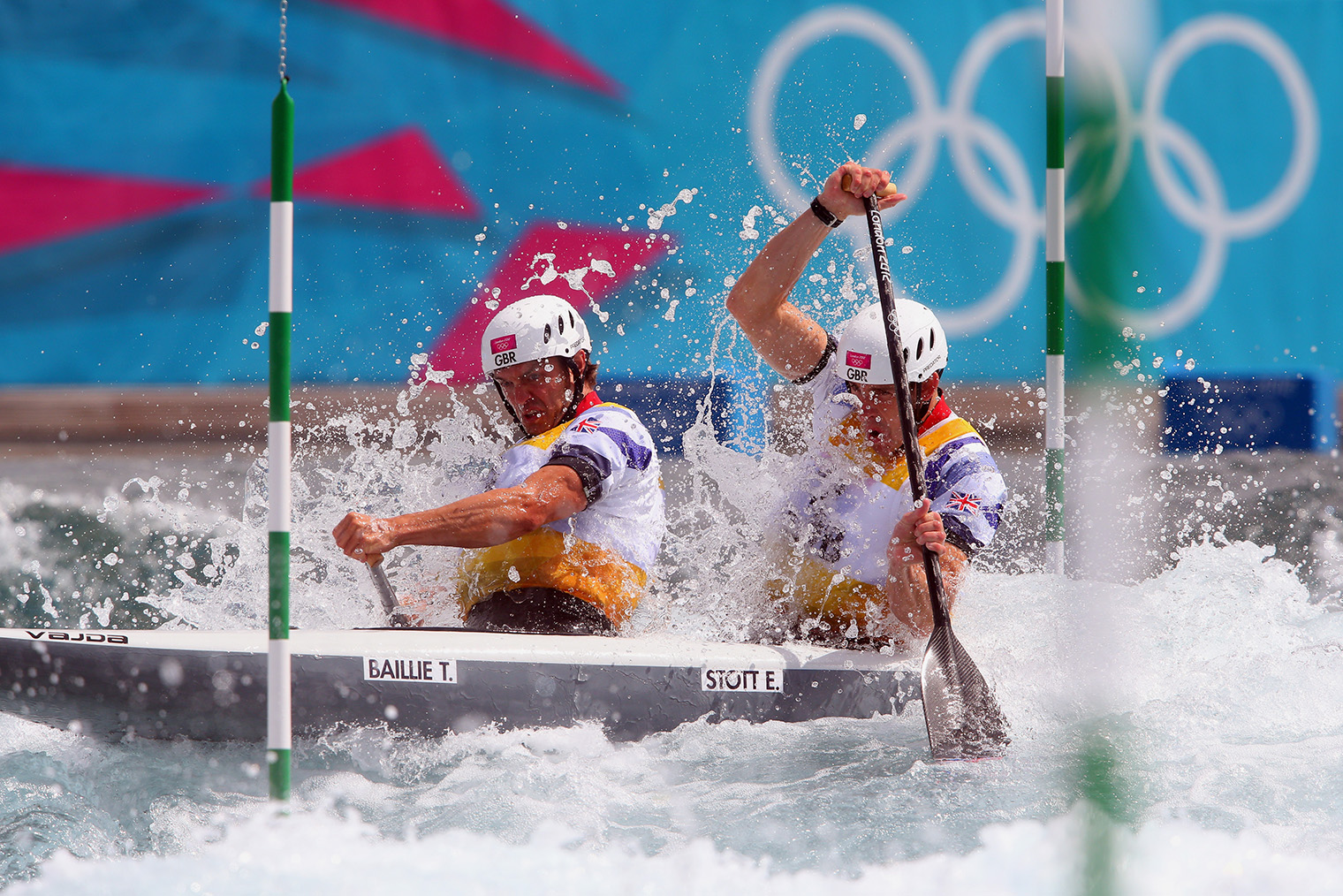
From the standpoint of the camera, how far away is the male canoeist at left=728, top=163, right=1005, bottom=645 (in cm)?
355

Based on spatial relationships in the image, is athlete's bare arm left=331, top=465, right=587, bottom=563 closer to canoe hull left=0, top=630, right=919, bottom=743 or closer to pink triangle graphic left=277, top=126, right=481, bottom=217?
canoe hull left=0, top=630, right=919, bottom=743

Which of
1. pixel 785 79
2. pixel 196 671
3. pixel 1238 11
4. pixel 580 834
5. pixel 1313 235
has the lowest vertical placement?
pixel 580 834

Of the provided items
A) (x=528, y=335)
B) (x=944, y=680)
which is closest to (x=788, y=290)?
(x=528, y=335)

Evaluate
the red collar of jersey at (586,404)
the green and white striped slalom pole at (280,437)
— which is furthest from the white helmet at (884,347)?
the green and white striped slalom pole at (280,437)

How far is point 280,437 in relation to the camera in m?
2.30

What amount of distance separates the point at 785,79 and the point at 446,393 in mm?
3356

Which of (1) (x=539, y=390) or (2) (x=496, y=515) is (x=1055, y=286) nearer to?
(1) (x=539, y=390)

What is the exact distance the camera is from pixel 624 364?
8547 millimetres

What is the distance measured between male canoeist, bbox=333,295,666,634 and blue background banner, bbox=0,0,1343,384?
174 inches

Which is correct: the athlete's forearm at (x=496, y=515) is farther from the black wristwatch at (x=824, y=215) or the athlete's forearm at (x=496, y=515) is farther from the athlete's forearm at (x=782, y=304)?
the black wristwatch at (x=824, y=215)

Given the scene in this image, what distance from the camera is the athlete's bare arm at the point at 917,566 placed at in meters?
3.36

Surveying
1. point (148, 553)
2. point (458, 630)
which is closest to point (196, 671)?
point (458, 630)

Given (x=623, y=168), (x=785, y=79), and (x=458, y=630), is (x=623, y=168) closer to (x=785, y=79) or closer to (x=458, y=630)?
(x=785, y=79)

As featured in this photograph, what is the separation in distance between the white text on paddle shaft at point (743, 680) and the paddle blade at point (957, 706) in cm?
42
